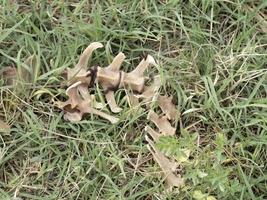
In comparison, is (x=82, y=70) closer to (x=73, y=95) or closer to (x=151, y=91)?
(x=73, y=95)

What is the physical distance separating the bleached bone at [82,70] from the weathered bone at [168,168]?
0.37 metres

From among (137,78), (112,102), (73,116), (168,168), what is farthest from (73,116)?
(168,168)

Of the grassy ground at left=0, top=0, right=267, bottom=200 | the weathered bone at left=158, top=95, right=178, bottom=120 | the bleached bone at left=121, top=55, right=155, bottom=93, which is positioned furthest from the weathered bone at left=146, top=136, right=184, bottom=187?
the bleached bone at left=121, top=55, right=155, bottom=93

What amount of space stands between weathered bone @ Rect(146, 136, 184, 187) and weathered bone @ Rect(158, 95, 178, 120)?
0.47ft

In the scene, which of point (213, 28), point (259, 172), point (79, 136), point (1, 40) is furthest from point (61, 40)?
point (259, 172)

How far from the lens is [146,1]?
8.34 feet

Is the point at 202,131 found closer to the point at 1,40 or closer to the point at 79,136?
the point at 79,136

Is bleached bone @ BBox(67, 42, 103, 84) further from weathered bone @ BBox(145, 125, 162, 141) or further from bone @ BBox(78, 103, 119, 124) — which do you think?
weathered bone @ BBox(145, 125, 162, 141)

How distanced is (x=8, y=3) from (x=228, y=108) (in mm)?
917

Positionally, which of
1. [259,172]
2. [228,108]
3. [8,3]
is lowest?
[259,172]

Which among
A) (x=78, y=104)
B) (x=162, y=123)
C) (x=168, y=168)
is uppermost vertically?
(x=78, y=104)

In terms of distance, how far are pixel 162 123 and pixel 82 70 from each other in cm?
35

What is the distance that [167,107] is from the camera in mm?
2416

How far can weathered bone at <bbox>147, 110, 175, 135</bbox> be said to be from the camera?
7.85ft
